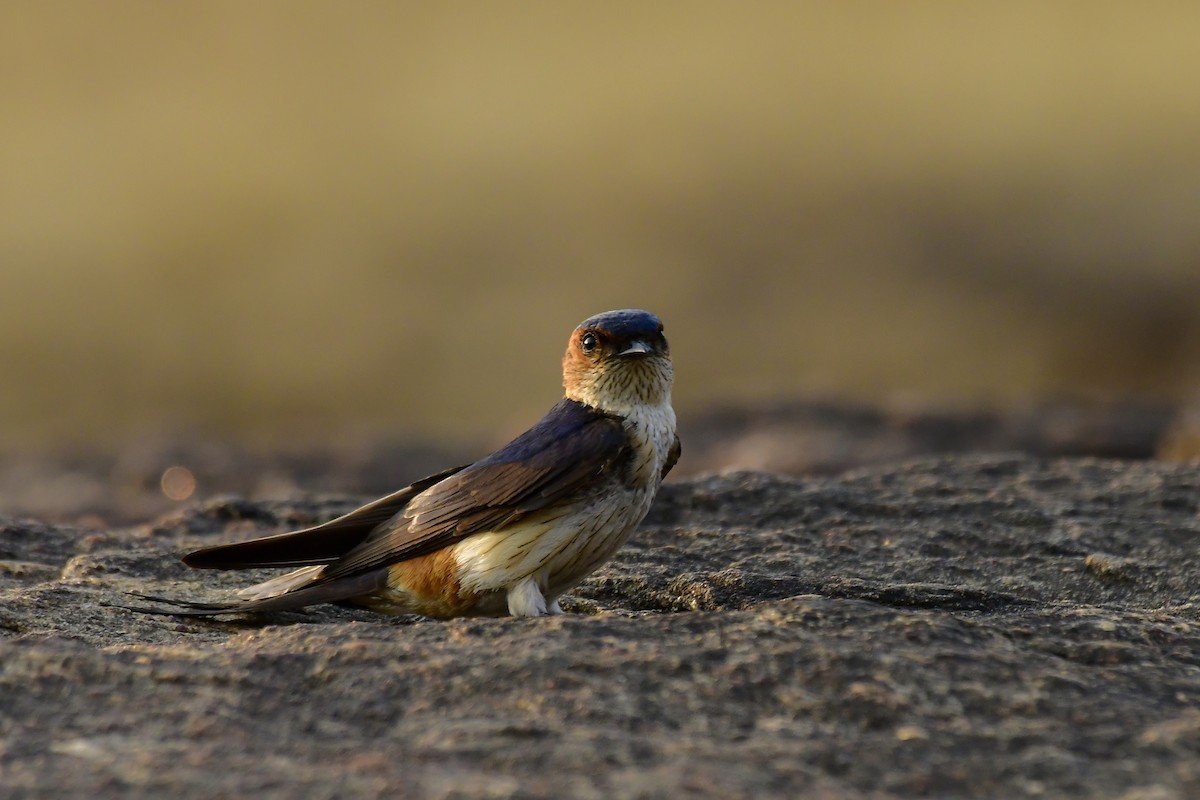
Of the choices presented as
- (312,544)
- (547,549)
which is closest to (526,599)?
(547,549)

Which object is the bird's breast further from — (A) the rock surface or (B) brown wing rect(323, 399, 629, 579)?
(A) the rock surface

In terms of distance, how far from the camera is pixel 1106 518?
611cm

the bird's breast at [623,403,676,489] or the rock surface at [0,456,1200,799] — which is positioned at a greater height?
the bird's breast at [623,403,676,489]

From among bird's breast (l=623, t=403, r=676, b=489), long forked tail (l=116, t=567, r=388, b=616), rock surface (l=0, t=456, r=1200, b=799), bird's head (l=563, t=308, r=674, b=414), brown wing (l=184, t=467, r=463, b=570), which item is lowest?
rock surface (l=0, t=456, r=1200, b=799)

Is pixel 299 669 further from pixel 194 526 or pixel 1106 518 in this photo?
pixel 1106 518

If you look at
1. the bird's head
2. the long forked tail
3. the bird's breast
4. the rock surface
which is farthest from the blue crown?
the long forked tail

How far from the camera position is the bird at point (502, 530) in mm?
4797

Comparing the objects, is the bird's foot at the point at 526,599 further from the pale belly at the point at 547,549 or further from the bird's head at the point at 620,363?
the bird's head at the point at 620,363

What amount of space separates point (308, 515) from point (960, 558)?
272 centimetres

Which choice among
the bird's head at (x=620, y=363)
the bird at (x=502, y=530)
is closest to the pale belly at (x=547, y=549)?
the bird at (x=502, y=530)

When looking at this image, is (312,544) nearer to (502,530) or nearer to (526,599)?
(502,530)

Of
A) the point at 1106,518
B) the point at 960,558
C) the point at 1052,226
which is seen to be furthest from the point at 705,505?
the point at 1052,226

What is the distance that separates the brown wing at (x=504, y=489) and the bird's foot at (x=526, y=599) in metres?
0.20

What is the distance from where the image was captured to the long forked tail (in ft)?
15.8
